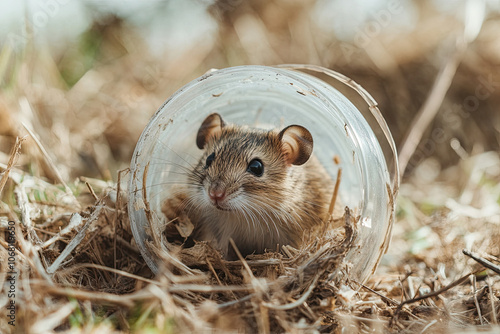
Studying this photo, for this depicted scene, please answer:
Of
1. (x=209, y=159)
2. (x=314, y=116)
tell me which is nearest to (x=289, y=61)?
(x=314, y=116)

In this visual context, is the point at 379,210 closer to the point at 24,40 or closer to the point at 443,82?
the point at 443,82

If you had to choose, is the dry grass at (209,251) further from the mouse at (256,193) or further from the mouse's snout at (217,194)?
the mouse at (256,193)

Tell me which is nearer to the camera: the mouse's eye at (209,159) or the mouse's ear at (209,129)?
the mouse's eye at (209,159)

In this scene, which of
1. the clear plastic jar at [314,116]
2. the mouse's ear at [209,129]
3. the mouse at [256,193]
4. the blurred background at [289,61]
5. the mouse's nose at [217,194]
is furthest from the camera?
the blurred background at [289,61]

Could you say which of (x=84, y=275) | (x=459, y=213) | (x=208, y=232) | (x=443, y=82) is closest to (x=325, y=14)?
(x=443, y=82)

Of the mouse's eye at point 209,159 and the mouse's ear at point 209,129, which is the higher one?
the mouse's ear at point 209,129

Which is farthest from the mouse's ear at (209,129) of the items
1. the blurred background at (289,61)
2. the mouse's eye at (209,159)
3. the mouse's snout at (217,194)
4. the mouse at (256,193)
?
the blurred background at (289,61)
